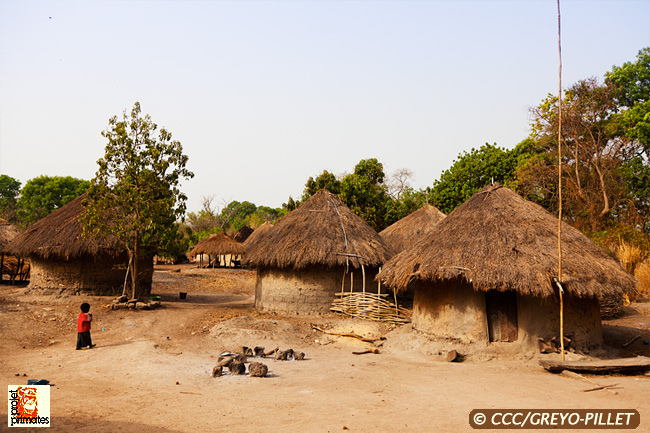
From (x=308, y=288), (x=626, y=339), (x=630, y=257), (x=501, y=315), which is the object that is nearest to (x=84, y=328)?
(x=308, y=288)

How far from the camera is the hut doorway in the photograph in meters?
→ 10.5

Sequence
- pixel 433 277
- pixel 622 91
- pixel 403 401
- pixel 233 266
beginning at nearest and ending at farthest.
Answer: pixel 403 401 < pixel 433 277 < pixel 622 91 < pixel 233 266

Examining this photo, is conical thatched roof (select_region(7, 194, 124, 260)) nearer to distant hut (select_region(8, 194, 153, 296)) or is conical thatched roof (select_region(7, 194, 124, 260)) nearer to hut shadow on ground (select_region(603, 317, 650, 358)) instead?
distant hut (select_region(8, 194, 153, 296))

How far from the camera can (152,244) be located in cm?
1546

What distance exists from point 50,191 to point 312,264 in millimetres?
47609

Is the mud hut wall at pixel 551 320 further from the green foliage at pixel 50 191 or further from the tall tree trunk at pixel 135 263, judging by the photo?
the green foliage at pixel 50 191

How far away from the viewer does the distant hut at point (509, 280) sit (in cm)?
1006

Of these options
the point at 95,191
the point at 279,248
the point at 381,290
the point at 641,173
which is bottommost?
the point at 381,290

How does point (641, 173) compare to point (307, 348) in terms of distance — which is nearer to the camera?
point (307, 348)

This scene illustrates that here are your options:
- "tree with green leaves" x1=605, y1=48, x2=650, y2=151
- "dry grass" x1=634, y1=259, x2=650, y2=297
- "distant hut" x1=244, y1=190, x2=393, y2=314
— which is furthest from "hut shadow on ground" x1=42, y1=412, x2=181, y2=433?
"tree with green leaves" x1=605, y1=48, x2=650, y2=151

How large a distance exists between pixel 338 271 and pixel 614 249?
36.4 feet

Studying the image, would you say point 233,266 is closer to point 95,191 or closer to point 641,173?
point 95,191

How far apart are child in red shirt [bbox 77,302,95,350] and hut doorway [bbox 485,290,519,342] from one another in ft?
27.4

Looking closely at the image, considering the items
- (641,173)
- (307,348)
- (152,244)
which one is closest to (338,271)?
(307,348)
